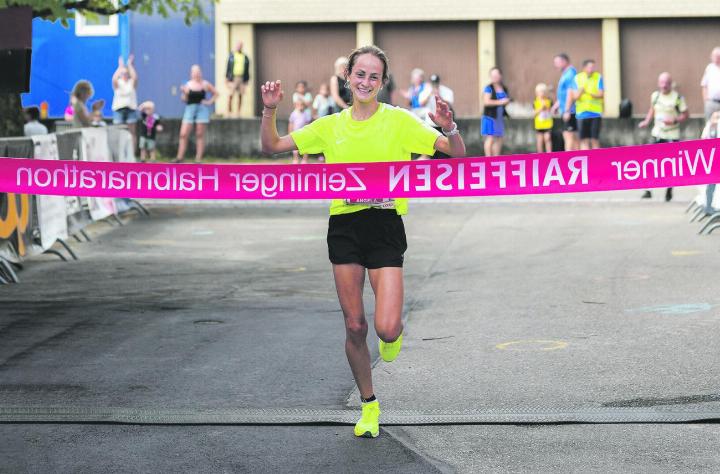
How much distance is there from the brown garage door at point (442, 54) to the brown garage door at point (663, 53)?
3.54m

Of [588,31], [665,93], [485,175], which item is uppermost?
[588,31]

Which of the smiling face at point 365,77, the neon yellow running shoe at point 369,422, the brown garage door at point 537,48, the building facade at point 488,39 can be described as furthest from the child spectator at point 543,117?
the neon yellow running shoe at point 369,422

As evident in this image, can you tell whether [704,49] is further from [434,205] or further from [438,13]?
[434,205]

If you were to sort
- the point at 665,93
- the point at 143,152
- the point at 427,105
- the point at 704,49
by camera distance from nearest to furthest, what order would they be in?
the point at 665,93 < the point at 427,105 < the point at 143,152 < the point at 704,49

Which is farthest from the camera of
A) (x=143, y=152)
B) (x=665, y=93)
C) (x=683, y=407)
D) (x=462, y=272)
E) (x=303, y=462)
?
(x=143, y=152)

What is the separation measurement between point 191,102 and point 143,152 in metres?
2.30

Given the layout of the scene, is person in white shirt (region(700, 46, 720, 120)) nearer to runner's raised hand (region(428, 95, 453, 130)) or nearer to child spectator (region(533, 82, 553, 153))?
child spectator (region(533, 82, 553, 153))

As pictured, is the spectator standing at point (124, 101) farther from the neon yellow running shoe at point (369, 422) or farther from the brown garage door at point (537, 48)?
the neon yellow running shoe at point (369, 422)

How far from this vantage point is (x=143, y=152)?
32.6 meters

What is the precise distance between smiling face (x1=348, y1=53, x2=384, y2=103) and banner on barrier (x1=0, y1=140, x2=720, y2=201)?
0.37 m

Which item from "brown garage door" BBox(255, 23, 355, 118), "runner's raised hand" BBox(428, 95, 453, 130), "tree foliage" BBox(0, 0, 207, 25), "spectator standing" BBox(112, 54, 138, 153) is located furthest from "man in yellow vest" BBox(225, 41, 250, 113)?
"runner's raised hand" BBox(428, 95, 453, 130)

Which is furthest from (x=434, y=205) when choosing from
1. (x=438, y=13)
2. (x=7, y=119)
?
(x=438, y=13)

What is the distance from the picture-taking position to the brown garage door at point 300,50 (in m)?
38.0

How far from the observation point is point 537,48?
123ft
